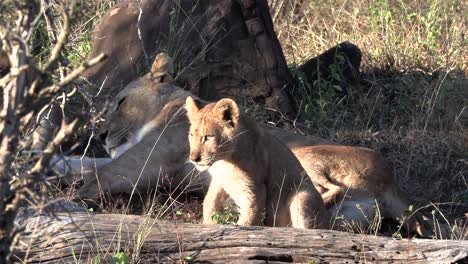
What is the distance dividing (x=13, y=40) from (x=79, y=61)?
5.29 meters

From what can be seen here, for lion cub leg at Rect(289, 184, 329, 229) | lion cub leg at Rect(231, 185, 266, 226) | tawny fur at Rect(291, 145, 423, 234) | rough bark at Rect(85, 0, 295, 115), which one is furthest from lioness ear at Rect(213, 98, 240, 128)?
rough bark at Rect(85, 0, 295, 115)

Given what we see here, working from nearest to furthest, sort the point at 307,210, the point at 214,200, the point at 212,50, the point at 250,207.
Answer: the point at 250,207 < the point at 307,210 < the point at 214,200 < the point at 212,50

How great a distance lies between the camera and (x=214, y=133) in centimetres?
514

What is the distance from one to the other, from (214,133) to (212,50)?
2.53m

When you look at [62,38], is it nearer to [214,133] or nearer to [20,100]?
[20,100]

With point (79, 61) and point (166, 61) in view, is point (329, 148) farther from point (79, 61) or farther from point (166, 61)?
point (79, 61)

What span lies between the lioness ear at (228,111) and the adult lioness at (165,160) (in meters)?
0.87

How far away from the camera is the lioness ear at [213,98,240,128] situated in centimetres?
518

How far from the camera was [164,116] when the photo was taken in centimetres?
664

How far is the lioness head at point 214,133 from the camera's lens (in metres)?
5.08

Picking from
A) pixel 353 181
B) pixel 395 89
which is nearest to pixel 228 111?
pixel 353 181

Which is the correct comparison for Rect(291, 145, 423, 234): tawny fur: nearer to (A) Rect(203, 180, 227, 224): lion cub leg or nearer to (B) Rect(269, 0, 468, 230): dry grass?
(B) Rect(269, 0, 468, 230): dry grass

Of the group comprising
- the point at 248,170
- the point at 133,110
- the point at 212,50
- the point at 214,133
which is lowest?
the point at 248,170

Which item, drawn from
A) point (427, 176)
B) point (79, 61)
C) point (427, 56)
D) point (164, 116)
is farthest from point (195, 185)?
point (427, 56)
